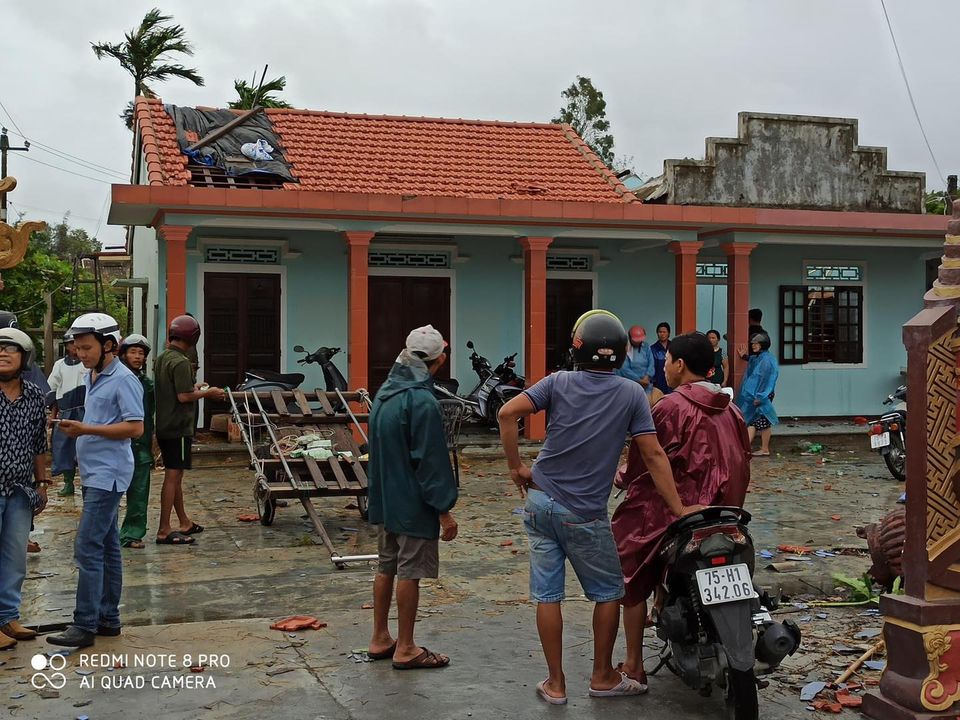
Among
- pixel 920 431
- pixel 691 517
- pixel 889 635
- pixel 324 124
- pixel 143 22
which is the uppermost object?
pixel 143 22

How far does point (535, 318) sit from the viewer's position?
14039 millimetres

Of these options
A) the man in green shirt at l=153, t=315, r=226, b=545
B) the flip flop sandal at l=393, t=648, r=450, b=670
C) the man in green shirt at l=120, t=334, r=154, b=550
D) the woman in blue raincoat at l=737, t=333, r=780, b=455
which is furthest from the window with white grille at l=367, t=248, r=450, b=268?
the flip flop sandal at l=393, t=648, r=450, b=670

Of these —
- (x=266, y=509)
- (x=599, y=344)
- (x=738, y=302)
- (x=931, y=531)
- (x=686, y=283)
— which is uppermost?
(x=686, y=283)

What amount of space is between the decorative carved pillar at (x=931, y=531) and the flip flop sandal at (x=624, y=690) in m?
1.02

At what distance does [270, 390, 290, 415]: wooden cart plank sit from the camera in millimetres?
9139

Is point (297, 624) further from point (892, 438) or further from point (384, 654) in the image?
point (892, 438)

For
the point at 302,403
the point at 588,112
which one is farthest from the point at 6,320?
the point at 588,112

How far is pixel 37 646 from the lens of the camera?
516 centimetres

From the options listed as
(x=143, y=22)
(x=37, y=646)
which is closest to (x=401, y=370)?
(x=37, y=646)

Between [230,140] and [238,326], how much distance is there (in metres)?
2.93

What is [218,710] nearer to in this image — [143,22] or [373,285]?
[373,285]

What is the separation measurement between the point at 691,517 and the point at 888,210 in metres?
13.8

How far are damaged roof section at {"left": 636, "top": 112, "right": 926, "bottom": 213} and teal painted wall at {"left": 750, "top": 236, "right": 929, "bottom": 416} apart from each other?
879 millimetres

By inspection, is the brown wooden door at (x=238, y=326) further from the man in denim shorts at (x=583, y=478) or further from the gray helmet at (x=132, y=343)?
the man in denim shorts at (x=583, y=478)
